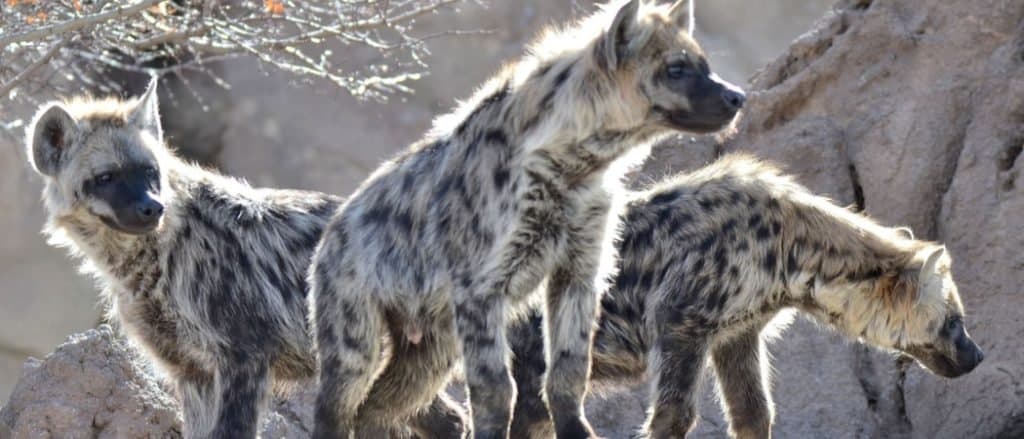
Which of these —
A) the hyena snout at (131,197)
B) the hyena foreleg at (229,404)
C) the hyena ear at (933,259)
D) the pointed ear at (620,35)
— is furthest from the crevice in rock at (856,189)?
the hyena snout at (131,197)

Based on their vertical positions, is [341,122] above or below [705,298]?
above

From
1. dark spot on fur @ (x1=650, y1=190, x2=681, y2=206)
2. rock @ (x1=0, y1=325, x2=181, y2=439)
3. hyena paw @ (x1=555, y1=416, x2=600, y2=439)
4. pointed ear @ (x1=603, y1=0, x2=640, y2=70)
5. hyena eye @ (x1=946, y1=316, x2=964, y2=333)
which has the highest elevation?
pointed ear @ (x1=603, y1=0, x2=640, y2=70)

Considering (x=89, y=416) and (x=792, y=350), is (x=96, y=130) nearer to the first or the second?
(x=89, y=416)

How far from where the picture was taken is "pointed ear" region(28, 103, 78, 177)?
6121mm

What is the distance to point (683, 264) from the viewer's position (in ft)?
20.7

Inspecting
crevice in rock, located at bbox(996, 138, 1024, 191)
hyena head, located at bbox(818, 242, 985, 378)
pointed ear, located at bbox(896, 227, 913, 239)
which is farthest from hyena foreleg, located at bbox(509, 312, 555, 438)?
crevice in rock, located at bbox(996, 138, 1024, 191)

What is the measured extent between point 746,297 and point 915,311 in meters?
0.63

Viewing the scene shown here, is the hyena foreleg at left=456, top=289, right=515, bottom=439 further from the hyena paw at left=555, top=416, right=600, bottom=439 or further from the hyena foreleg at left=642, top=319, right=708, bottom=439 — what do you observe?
the hyena foreleg at left=642, top=319, right=708, bottom=439

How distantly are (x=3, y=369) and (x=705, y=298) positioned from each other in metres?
6.91

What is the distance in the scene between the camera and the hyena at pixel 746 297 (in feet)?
20.2

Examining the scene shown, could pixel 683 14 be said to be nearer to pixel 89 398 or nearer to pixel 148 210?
pixel 148 210

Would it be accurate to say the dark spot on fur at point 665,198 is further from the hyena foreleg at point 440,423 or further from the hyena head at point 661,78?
the hyena head at point 661,78

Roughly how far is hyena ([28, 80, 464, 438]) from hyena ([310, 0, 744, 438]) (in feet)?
1.41

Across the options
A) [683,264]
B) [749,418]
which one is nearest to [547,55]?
[683,264]
